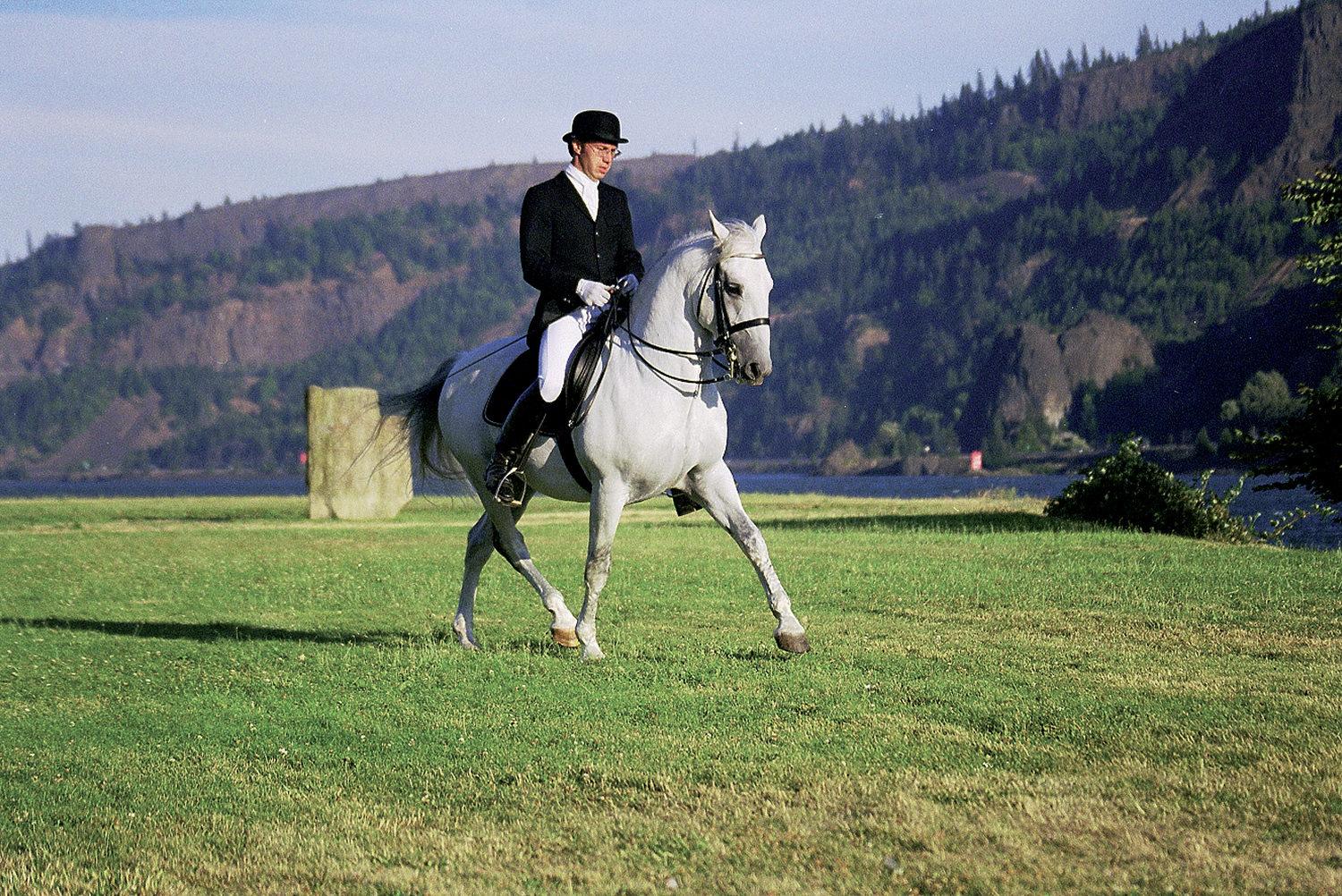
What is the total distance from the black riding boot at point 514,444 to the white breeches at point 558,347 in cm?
32

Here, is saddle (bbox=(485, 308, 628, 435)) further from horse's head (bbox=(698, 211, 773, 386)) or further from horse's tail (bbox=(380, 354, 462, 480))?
horse's tail (bbox=(380, 354, 462, 480))

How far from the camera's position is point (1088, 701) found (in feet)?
27.0

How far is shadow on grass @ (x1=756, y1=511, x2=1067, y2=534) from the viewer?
25125 mm

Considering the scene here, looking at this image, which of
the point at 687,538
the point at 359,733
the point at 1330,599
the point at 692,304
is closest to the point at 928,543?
the point at 687,538

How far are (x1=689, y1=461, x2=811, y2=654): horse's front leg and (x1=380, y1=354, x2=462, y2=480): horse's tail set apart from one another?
3584 mm

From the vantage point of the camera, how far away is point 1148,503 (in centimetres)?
2527

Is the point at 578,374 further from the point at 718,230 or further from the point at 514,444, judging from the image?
the point at 718,230

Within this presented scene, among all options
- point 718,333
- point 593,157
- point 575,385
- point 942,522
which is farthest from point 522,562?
point 942,522

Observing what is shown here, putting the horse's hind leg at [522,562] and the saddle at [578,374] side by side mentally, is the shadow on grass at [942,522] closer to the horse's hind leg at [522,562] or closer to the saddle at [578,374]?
the horse's hind leg at [522,562]

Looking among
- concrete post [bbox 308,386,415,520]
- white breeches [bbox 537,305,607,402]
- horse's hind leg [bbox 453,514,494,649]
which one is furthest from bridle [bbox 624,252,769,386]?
concrete post [bbox 308,386,415,520]

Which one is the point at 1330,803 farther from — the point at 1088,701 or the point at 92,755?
the point at 92,755

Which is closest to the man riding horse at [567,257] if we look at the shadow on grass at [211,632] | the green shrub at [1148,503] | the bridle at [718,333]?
the bridle at [718,333]

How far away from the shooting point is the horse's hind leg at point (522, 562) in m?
11.1

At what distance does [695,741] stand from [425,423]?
656 centimetres
